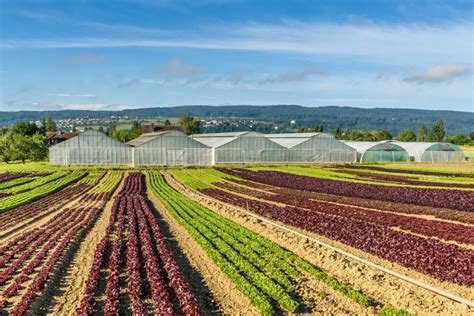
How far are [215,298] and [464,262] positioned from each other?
9586 mm

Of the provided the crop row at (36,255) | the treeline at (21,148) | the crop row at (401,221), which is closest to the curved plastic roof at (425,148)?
the crop row at (401,221)

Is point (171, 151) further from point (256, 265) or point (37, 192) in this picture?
point (256, 265)

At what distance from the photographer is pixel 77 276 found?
17547mm

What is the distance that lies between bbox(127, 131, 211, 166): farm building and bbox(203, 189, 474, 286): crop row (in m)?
53.3

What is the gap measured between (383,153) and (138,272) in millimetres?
80840

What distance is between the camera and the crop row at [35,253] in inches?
604

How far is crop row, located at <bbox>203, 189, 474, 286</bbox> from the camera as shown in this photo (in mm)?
16875

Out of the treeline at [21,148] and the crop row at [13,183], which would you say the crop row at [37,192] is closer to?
the crop row at [13,183]

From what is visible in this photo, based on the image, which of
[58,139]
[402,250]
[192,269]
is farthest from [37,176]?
[58,139]

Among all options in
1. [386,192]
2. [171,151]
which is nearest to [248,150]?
[171,151]

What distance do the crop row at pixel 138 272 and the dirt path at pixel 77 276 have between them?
0.44 meters

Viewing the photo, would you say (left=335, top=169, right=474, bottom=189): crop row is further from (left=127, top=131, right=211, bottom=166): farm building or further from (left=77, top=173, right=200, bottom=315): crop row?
(left=77, top=173, right=200, bottom=315): crop row

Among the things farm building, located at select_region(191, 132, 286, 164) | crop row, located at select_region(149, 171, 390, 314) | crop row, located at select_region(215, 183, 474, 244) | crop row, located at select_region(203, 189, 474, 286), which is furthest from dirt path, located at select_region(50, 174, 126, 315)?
farm building, located at select_region(191, 132, 286, 164)

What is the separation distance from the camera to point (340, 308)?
46.2 ft
